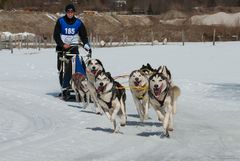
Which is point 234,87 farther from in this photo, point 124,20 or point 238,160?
point 124,20

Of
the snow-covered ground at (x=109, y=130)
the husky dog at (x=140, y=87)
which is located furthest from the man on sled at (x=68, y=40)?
the husky dog at (x=140, y=87)

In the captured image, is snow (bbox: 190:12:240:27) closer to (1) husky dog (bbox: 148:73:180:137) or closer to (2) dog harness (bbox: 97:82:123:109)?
(2) dog harness (bbox: 97:82:123:109)

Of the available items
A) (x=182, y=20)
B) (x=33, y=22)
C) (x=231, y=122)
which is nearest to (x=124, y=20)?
(x=182, y=20)

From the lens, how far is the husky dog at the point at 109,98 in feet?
23.7

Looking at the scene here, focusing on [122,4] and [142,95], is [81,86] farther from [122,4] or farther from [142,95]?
[122,4]

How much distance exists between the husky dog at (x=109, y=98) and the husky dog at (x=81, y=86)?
7.31 feet

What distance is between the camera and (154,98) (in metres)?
7.01

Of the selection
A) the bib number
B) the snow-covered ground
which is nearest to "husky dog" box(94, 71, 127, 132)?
the snow-covered ground

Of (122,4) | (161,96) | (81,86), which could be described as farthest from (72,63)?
(122,4)

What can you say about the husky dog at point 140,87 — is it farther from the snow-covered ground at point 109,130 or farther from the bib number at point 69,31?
the bib number at point 69,31

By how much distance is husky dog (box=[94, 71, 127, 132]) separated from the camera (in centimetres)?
722

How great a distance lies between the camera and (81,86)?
389 inches

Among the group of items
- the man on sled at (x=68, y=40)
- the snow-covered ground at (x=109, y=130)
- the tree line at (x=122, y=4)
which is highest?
the tree line at (x=122, y=4)

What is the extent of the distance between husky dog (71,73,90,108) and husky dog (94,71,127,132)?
223 cm
